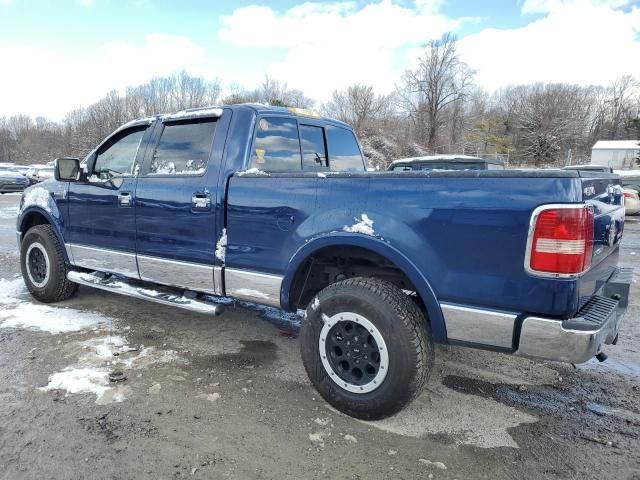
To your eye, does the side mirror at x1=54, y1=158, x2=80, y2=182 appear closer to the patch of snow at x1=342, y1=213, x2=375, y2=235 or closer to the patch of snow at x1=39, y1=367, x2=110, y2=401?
the patch of snow at x1=39, y1=367, x2=110, y2=401

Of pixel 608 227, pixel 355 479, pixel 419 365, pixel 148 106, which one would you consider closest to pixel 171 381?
pixel 355 479

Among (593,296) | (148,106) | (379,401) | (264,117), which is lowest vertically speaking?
(379,401)

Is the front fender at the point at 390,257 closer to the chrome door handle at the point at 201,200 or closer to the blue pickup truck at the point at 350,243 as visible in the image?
the blue pickup truck at the point at 350,243

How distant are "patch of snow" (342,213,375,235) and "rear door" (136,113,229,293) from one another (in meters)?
1.24

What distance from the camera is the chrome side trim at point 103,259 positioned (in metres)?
4.32

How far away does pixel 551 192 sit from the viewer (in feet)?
7.55

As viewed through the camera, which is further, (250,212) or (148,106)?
(148,106)

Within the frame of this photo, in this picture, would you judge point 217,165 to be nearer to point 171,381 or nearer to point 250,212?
point 250,212

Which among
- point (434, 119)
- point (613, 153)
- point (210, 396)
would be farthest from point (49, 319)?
point (613, 153)

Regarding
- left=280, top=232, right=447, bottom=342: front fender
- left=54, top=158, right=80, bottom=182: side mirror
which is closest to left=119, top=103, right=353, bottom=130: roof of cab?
left=54, top=158, right=80, bottom=182: side mirror

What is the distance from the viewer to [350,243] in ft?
9.57

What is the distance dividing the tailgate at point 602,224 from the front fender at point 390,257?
2.54 ft

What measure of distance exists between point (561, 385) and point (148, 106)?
197 feet

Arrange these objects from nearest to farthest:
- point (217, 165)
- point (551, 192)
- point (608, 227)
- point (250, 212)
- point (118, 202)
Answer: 1. point (551, 192)
2. point (608, 227)
3. point (250, 212)
4. point (217, 165)
5. point (118, 202)
